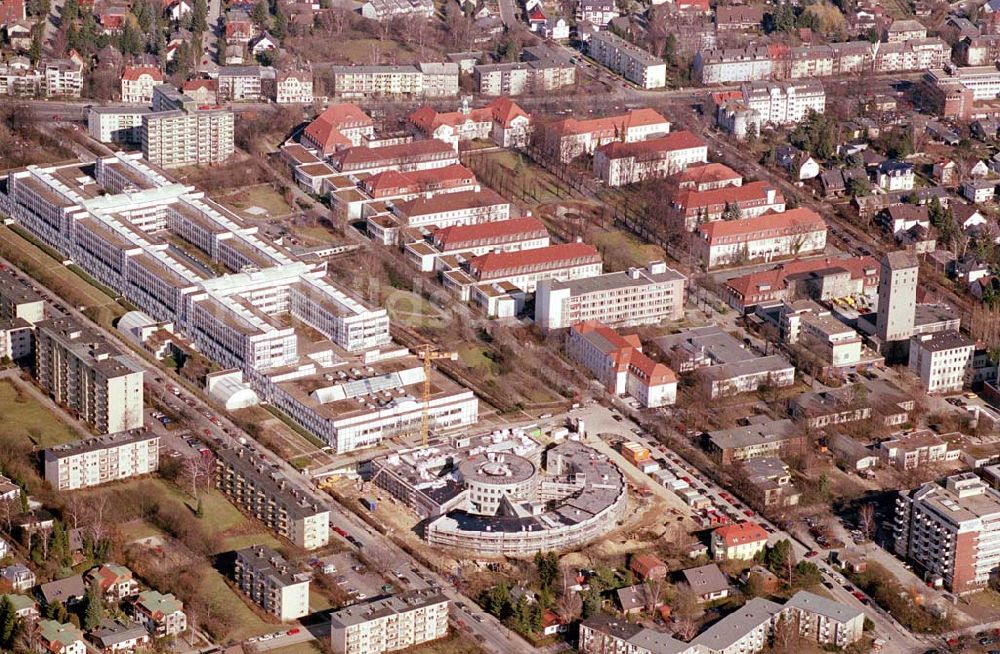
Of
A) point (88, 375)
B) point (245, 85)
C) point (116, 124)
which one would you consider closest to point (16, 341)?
point (88, 375)

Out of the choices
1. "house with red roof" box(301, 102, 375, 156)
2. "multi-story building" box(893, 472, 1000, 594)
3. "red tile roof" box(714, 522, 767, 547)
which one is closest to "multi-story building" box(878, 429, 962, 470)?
"multi-story building" box(893, 472, 1000, 594)

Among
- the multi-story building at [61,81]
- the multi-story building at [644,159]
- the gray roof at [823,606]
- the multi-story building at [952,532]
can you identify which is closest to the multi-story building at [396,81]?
the multi-story building at [61,81]

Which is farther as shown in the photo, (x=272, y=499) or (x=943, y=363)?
(x=943, y=363)

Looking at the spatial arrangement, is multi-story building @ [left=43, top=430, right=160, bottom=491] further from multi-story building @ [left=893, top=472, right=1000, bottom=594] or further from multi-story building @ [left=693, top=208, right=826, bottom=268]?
multi-story building @ [left=693, top=208, right=826, bottom=268]

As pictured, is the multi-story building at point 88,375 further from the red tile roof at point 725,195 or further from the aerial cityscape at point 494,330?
the red tile roof at point 725,195

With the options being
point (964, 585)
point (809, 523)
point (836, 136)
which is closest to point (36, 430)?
point (809, 523)

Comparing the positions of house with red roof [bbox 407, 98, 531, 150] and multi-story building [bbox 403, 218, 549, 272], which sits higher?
house with red roof [bbox 407, 98, 531, 150]

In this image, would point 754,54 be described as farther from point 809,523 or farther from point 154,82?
point 809,523

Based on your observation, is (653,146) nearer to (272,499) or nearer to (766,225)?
(766,225)
